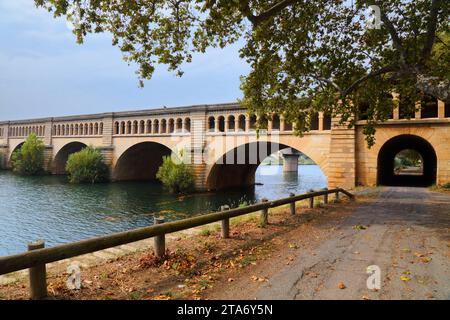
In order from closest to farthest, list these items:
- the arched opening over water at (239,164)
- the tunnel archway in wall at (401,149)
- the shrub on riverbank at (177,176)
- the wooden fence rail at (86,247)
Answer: the wooden fence rail at (86,247) → the tunnel archway in wall at (401,149) → the shrub on riverbank at (177,176) → the arched opening over water at (239,164)

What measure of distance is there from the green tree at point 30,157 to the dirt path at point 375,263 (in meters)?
54.8

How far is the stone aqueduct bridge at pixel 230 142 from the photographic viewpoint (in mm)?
22594

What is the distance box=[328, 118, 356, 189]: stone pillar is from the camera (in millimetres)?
23359

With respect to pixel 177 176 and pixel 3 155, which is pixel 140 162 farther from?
pixel 3 155

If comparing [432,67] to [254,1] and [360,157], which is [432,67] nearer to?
[254,1]

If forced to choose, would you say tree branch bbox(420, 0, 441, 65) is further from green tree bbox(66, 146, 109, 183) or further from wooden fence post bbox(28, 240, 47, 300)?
green tree bbox(66, 146, 109, 183)

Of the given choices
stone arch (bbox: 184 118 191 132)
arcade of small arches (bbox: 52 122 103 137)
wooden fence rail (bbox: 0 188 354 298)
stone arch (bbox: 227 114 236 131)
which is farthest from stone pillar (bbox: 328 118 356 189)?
arcade of small arches (bbox: 52 122 103 137)

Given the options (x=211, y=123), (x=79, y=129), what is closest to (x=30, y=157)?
(x=79, y=129)

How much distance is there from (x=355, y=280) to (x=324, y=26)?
10.2 meters

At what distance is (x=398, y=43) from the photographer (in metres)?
9.03

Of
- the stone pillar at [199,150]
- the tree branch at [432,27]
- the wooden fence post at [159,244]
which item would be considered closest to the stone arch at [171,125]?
the stone pillar at [199,150]

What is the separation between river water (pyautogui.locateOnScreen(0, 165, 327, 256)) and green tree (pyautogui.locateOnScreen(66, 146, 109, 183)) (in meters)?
3.26

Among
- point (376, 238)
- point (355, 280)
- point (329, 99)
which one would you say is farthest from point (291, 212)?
point (355, 280)

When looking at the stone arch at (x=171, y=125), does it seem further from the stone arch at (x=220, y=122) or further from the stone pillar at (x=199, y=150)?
the stone arch at (x=220, y=122)
